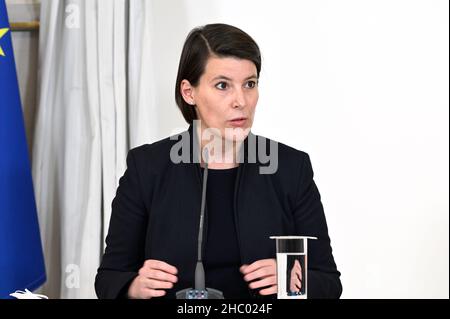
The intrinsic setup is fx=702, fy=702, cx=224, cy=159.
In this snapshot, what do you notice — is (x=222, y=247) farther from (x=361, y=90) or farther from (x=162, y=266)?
(x=361, y=90)

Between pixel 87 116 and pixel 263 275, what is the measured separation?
1.48 metres

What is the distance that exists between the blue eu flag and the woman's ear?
2.97 feet

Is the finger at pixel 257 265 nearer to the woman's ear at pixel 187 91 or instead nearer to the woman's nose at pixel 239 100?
the woman's nose at pixel 239 100

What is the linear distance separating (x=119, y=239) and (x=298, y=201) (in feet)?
1.61

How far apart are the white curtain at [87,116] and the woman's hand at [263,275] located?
1.28 m

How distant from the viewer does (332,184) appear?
116 inches

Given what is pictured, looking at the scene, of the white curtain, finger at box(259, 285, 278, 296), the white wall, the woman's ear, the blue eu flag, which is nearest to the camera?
finger at box(259, 285, 278, 296)

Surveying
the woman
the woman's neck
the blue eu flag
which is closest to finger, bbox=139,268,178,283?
the woman

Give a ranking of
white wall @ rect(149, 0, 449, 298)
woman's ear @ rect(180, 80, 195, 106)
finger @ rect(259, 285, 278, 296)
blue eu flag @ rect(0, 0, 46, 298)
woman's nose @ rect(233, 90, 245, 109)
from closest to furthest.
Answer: finger @ rect(259, 285, 278, 296) < woman's nose @ rect(233, 90, 245, 109) < woman's ear @ rect(180, 80, 195, 106) < blue eu flag @ rect(0, 0, 46, 298) < white wall @ rect(149, 0, 449, 298)

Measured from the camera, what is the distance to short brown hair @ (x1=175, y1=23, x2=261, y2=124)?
182 cm

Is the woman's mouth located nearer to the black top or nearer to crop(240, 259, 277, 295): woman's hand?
the black top

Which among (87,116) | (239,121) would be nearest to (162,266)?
(239,121)
